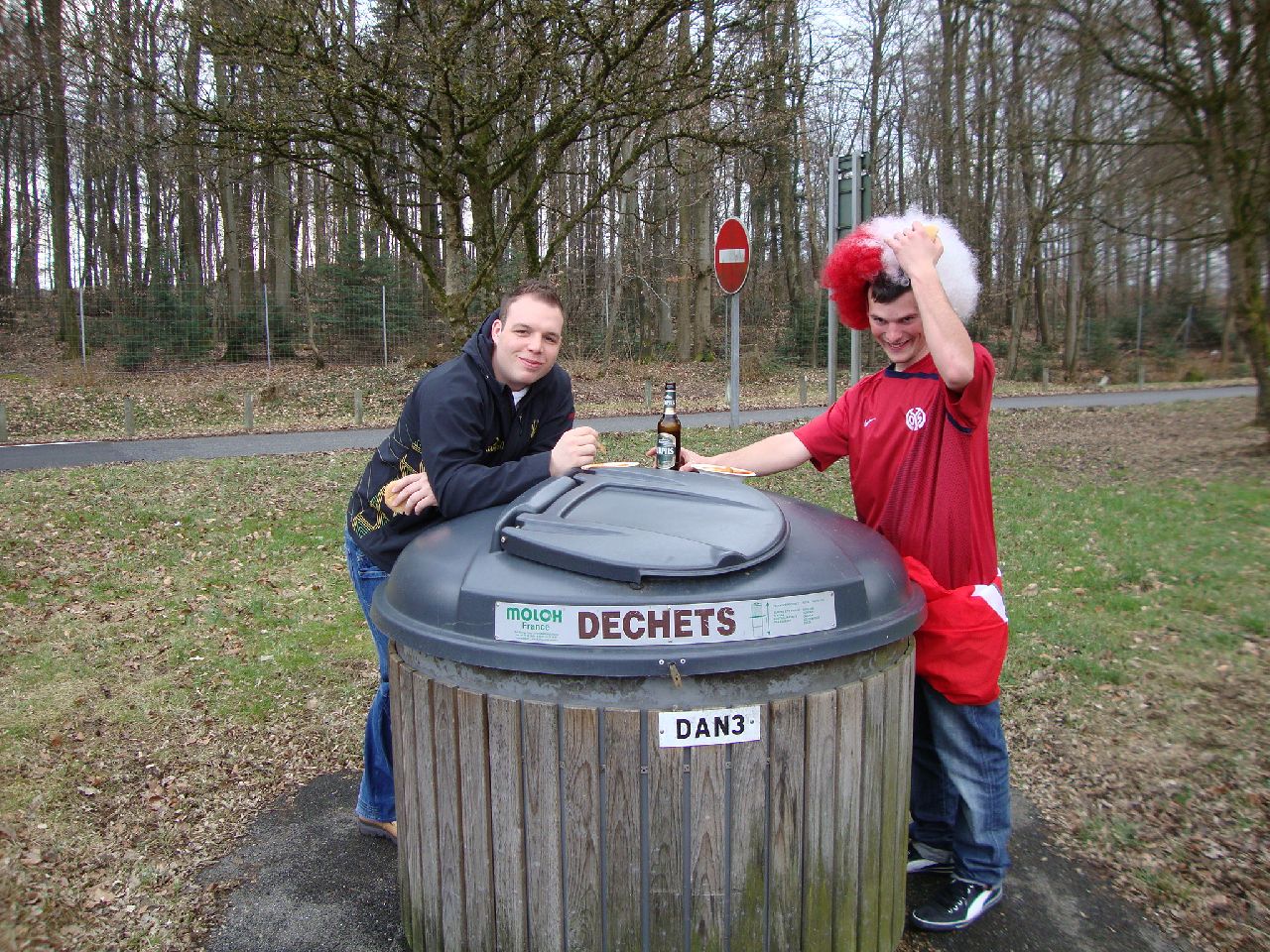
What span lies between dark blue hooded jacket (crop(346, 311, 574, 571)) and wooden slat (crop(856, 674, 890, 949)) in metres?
0.95

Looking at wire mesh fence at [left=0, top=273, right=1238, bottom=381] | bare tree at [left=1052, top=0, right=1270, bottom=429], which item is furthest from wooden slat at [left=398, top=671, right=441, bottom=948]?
bare tree at [left=1052, top=0, right=1270, bottom=429]

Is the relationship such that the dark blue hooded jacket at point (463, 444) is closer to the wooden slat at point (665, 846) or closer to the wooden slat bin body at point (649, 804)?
the wooden slat bin body at point (649, 804)

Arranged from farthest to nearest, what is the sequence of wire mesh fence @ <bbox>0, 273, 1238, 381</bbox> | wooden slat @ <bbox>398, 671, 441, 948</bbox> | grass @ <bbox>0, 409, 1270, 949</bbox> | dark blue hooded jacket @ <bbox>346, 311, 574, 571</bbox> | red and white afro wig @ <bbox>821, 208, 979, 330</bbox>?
wire mesh fence @ <bbox>0, 273, 1238, 381</bbox>
grass @ <bbox>0, 409, 1270, 949</bbox>
red and white afro wig @ <bbox>821, 208, 979, 330</bbox>
dark blue hooded jacket @ <bbox>346, 311, 574, 571</bbox>
wooden slat @ <bbox>398, 671, 441, 948</bbox>

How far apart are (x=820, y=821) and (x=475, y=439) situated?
1232 millimetres

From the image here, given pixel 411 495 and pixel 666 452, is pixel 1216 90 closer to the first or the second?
pixel 666 452

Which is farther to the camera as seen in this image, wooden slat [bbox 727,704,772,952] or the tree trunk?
the tree trunk

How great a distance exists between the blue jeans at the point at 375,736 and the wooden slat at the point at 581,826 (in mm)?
1090

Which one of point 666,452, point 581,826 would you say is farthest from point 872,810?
point 666,452

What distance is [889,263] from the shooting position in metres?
2.49

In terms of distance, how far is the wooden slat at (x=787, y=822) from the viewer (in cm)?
193

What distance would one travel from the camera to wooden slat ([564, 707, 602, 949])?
1.88m

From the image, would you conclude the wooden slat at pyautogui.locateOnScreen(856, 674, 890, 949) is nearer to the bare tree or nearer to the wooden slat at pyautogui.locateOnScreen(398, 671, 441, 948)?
the wooden slat at pyautogui.locateOnScreen(398, 671, 441, 948)

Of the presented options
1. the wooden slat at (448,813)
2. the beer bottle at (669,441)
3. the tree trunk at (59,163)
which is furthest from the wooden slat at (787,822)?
the tree trunk at (59,163)

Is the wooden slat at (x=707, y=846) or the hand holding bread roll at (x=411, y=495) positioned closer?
the wooden slat at (x=707, y=846)
